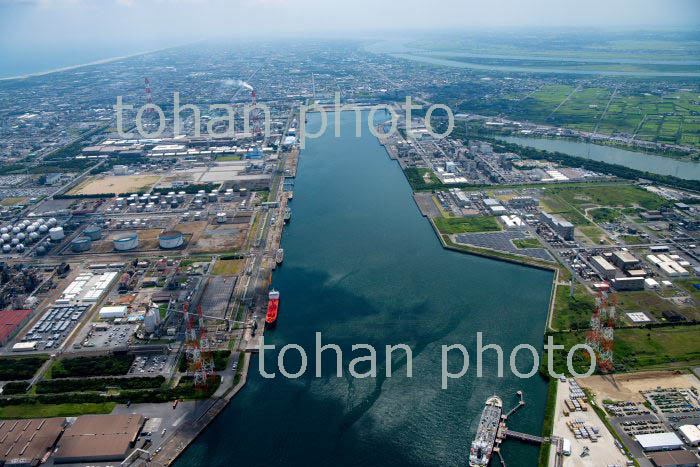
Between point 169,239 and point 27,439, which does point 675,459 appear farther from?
point 169,239

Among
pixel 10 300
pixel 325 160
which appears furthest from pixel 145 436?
pixel 325 160

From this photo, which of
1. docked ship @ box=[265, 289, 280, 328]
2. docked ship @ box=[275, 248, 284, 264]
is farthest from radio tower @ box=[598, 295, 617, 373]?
docked ship @ box=[275, 248, 284, 264]

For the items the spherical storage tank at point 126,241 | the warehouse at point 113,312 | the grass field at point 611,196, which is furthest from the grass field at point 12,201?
the grass field at point 611,196

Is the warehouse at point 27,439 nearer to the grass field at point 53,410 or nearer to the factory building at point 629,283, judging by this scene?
the grass field at point 53,410

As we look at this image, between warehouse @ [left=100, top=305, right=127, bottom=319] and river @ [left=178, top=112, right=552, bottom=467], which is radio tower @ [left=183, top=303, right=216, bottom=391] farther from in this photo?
warehouse @ [left=100, top=305, right=127, bottom=319]

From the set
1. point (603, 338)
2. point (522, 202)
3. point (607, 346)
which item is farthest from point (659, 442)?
point (522, 202)
